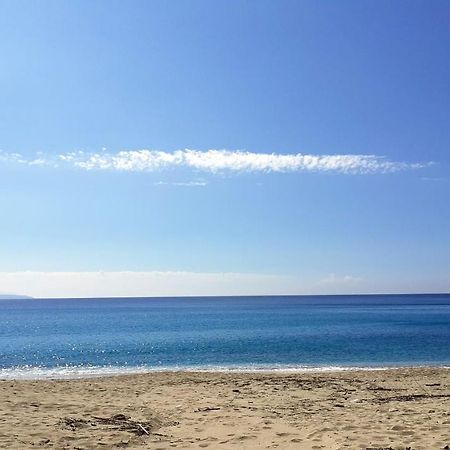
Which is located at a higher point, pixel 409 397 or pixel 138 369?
pixel 409 397

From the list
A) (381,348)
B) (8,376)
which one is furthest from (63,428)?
(381,348)

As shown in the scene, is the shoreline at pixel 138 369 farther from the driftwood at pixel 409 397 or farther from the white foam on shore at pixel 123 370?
the driftwood at pixel 409 397

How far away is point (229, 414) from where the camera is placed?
40.0 ft

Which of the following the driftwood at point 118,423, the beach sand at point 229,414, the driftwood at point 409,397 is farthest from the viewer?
the driftwood at point 409,397

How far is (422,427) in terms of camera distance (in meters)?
10.0

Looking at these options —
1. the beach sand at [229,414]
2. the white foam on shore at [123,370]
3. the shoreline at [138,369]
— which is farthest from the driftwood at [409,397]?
the white foam on shore at [123,370]

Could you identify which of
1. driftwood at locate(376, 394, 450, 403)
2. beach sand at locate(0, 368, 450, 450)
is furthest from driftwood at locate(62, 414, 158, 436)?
driftwood at locate(376, 394, 450, 403)

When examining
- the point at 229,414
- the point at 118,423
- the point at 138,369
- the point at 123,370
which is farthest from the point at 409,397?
the point at 123,370

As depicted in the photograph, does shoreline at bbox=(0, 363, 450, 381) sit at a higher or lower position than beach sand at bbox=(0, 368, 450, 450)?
lower

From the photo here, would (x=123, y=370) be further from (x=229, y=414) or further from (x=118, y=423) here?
(x=118, y=423)

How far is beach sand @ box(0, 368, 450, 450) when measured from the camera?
9.39m

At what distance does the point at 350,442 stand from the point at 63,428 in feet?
20.4

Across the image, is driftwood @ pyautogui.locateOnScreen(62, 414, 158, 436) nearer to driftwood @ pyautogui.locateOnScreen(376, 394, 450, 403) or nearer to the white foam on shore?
driftwood @ pyautogui.locateOnScreen(376, 394, 450, 403)

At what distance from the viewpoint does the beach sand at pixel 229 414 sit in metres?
9.39
